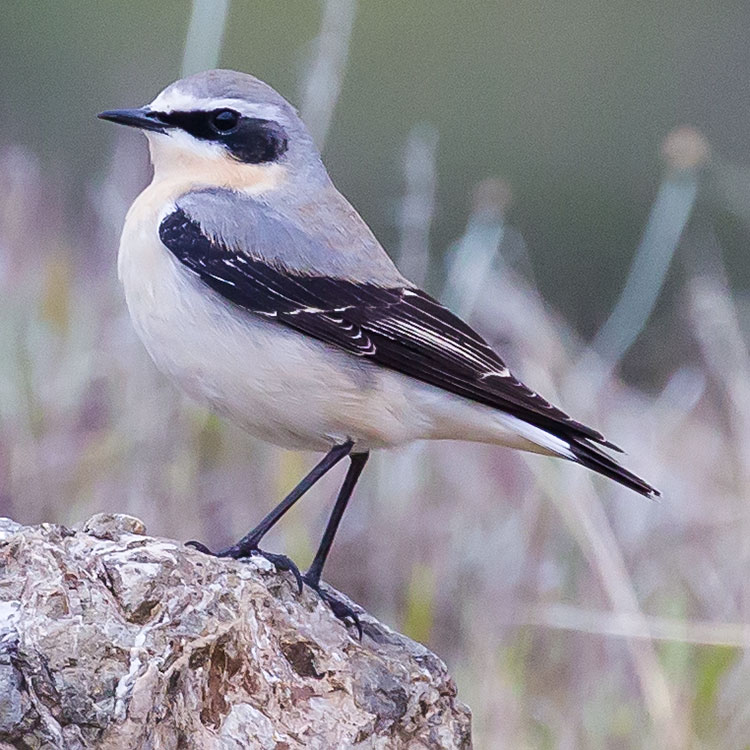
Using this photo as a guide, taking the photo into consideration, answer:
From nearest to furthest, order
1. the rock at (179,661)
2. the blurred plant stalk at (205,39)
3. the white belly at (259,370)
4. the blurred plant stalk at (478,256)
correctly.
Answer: the rock at (179,661) < the white belly at (259,370) < the blurred plant stalk at (205,39) < the blurred plant stalk at (478,256)

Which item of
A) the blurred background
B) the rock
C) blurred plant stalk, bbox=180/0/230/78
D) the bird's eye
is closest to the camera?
the rock

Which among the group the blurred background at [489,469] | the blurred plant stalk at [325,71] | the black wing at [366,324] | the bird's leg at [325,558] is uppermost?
the blurred plant stalk at [325,71]

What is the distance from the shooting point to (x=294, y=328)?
4.82 meters

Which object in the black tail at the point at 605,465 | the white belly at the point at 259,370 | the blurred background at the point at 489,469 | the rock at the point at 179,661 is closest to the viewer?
the rock at the point at 179,661

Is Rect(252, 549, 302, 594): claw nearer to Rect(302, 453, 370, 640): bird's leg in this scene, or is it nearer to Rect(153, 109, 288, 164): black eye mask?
Rect(302, 453, 370, 640): bird's leg

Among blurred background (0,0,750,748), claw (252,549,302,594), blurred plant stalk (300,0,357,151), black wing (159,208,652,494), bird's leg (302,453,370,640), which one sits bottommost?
blurred background (0,0,750,748)

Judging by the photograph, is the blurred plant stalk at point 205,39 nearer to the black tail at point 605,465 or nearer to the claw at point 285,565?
the black tail at point 605,465

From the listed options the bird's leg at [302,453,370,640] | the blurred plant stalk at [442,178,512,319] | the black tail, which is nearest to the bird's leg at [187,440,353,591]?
the bird's leg at [302,453,370,640]

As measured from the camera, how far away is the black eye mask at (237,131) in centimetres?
514

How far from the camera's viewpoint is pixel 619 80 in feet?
46.9

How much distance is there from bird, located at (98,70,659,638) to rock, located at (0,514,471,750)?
0.58 m

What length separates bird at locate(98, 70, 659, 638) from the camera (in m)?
4.75

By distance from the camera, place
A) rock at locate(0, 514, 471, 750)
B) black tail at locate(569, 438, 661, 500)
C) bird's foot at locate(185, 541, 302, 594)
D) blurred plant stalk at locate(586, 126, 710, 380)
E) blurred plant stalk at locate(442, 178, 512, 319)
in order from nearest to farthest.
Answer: rock at locate(0, 514, 471, 750)
bird's foot at locate(185, 541, 302, 594)
black tail at locate(569, 438, 661, 500)
blurred plant stalk at locate(442, 178, 512, 319)
blurred plant stalk at locate(586, 126, 710, 380)

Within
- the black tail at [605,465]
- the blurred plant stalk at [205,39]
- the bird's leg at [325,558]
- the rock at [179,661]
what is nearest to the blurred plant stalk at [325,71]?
the blurred plant stalk at [205,39]
